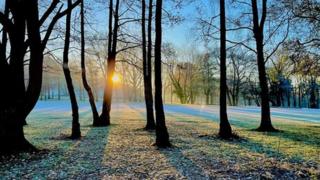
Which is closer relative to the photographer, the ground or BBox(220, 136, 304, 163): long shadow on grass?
the ground

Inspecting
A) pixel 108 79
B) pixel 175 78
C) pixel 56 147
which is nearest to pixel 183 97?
pixel 175 78

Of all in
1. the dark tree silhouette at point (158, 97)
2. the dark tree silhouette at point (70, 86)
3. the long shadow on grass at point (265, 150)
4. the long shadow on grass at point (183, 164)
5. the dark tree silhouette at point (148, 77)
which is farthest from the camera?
the dark tree silhouette at point (148, 77)

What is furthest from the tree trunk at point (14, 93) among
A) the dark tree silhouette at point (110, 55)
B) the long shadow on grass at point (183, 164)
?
the dark tree silhouette at point (110, 55)

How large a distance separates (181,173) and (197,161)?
134 cm

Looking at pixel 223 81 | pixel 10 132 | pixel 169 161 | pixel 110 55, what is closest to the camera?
pixel 169 161

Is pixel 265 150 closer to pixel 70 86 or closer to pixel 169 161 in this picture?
pixel 169 161

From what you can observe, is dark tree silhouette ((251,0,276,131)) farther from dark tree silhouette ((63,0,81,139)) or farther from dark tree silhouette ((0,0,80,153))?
dark tree silhouette ((0,0,80,153))

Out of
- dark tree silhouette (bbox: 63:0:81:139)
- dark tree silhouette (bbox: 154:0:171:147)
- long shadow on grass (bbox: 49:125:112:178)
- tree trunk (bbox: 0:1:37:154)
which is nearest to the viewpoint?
long shadow on grass (bbox: 49:125:112:178)

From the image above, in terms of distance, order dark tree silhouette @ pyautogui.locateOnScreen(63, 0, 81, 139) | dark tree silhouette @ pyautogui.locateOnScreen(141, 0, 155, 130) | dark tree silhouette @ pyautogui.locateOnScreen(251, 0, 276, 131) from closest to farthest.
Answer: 1. dark tree silhouette @ pyautogui.locateOnScreen(63, 0, 81, 139)
2. dark tree silhouette @ pyautogui.locateOnScreen(251, 0, 276, 131)
3. dark tree silhouette @ pyautogui.locateOnScreen(141, 0, 155, 130)

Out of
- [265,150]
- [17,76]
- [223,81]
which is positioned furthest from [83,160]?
[223,81]

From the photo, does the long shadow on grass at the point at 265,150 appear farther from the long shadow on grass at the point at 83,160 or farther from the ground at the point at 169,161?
the long shadow on grass at the point at 83,160

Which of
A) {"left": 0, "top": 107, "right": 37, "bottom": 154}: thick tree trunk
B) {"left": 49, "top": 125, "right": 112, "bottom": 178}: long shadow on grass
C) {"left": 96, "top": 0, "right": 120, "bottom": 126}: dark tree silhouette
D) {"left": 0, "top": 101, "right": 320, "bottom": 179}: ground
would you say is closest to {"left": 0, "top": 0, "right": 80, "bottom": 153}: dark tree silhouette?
{"left": 0, "top": 107, "right": 37, "bottom": 154}: thick tree trunk

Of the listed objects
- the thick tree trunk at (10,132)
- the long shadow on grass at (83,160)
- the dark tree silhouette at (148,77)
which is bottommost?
the long shadow on grass at (83,160)

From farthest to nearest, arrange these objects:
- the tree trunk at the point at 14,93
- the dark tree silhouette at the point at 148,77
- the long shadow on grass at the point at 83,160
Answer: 1. the dark tree silhouette at the point at 148,77
2. the tree trunk at the point at 14,93
3. the long shadow on grass at the point at 83,160
